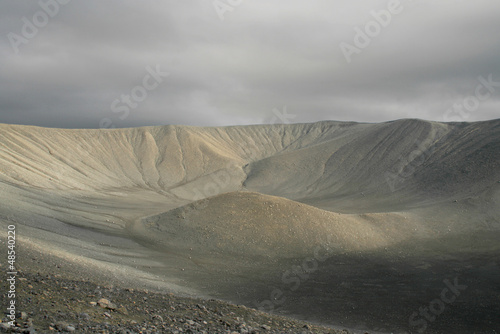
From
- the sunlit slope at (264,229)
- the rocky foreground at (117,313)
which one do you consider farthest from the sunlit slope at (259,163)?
the rocky foreground at (117,313)

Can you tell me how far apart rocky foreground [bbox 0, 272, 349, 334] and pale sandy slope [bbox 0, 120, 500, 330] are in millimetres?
6163

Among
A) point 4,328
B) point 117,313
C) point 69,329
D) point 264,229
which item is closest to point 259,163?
point 264,229

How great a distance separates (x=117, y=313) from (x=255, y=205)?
23.5 m

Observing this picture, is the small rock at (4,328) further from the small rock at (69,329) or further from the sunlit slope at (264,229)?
the sunlit slope at (264,229)

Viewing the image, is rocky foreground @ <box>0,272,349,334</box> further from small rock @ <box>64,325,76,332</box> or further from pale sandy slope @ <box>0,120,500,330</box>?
pale sandy slope @ <box>0,120,500,330</box>

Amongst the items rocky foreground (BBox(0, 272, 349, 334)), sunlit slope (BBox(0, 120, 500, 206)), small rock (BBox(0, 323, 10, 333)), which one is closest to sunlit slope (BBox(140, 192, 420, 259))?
rocky foreground (BBox(0, 272, 349, 334))

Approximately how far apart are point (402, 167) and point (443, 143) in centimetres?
996

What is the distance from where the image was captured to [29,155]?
63125 mm

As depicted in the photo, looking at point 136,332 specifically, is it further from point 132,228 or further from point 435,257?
point 132,228

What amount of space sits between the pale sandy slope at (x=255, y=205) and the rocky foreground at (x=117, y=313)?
6163mm

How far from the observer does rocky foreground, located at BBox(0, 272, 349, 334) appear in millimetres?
7223

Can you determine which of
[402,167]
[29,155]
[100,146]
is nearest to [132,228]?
[29,155]

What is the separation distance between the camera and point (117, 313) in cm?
869

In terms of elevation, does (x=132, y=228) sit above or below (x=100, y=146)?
below
